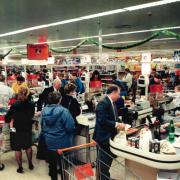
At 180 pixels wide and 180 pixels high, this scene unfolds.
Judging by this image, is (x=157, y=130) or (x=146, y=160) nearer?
(x=146, y=160)

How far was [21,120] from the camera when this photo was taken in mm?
4992

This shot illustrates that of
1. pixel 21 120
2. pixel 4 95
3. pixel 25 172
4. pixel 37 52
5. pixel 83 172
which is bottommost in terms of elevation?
pixel 25 172

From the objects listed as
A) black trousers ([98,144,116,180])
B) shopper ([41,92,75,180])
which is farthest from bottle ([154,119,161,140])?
shopper ([41,92,75,180])

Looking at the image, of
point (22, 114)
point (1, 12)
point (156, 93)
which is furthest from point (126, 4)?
point (22, 114)

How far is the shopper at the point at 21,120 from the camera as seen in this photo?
4945 millimetres

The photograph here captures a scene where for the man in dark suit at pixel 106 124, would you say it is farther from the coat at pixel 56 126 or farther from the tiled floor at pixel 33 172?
the tiled floor at pixel 33 172

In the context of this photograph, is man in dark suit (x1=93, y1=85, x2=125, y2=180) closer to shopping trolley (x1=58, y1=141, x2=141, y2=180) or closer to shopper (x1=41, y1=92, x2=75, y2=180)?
shopping trolley (x1=58, y1=141, x2=141, y2=180)

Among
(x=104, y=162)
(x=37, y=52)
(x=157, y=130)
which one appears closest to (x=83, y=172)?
(x=104, y=162)

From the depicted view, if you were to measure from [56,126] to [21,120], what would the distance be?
112 centimetres

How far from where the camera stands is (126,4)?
8.09m

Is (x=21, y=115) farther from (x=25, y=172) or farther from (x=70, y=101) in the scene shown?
(x=25, y=172)

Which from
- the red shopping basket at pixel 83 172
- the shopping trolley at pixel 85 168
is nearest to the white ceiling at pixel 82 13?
the shopping trolley at pixel 85 168

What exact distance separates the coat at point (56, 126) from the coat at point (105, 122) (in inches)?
17.8

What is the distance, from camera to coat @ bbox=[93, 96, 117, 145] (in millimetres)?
3971
